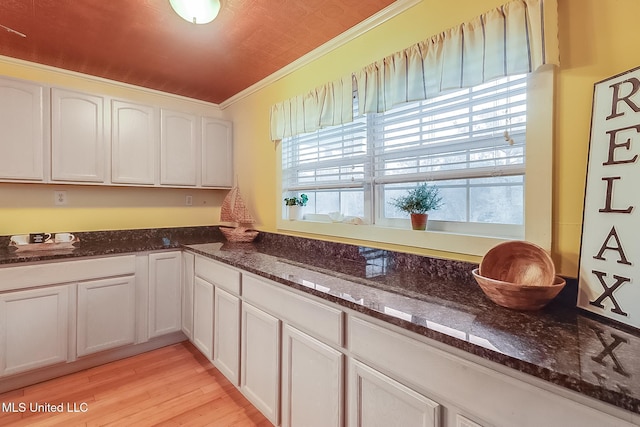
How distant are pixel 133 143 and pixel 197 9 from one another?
1.55 m

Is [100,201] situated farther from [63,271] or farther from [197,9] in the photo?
[197,9]

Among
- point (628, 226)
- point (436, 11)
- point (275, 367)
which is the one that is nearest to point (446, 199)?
point (628, 226)

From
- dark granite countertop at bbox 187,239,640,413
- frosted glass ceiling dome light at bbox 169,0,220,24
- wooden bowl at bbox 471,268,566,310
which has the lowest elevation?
dark granite countertop at bbox 187,239,640,413

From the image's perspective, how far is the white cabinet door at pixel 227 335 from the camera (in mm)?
1870

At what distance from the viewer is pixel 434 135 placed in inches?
64.6

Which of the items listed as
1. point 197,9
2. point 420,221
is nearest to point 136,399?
point 420,221

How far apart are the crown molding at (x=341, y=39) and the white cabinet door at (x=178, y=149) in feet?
2.20

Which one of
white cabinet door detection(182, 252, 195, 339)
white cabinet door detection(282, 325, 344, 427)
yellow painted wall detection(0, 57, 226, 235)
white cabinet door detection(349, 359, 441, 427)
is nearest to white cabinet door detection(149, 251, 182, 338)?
white cabinet door detection(182, 252, 195, 339)

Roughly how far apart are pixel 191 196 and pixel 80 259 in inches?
49.7

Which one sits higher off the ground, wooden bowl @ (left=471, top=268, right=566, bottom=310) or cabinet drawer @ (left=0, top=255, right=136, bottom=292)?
wooden bowl @ (left=471, top=268, right=566, bottom=310)

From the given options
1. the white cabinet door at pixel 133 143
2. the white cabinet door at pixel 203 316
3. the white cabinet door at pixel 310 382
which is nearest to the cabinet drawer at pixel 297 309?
the white cabinet door at pixel 310 382

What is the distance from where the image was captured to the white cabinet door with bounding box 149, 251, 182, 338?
2479 mm

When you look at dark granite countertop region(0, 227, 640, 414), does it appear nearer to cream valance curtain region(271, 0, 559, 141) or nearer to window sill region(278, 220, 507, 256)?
window sill region(278, 220, 507, 256)

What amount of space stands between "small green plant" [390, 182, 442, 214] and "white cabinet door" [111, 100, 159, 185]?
90.3 inches
